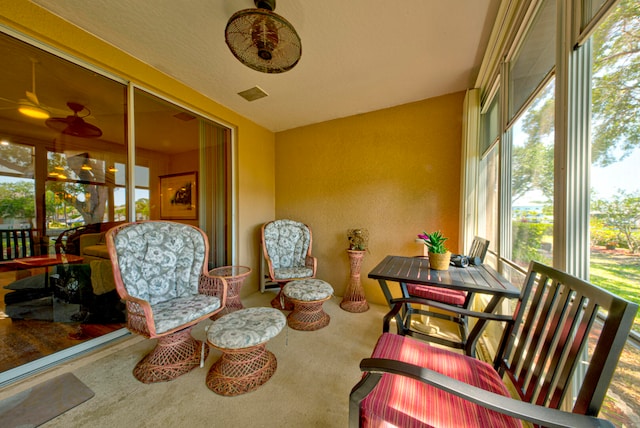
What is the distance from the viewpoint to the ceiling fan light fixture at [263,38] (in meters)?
1.30

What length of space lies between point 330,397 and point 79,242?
246 centimetres

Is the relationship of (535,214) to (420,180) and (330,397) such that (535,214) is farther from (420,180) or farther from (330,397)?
(330,397)

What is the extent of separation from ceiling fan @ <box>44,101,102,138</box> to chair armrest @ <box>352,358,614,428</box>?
2.88m

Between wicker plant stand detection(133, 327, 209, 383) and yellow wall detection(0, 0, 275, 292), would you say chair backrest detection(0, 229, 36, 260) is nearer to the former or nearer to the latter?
wicker plant stand detection(133, 327, 209, 383)

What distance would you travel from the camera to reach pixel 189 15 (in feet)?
5.07

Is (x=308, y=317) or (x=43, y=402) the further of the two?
(x=308, y=317)

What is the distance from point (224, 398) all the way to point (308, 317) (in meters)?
1.04

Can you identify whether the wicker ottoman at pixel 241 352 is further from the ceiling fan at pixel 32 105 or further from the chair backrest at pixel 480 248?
the ceiling fan at pixel 32 105

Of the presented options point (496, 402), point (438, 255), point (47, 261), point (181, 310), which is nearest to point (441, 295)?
point (438, 255)

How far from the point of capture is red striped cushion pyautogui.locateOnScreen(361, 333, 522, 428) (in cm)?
75

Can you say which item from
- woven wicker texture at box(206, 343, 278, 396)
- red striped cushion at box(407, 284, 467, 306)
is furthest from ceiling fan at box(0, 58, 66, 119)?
red striped cushion at box(407, 284, 467, 306)

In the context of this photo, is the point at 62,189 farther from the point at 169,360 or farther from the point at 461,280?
the point at 461,280

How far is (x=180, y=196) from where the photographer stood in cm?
313

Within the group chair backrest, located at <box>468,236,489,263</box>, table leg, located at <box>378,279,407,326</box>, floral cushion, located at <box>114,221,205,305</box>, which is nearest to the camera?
table leg, located at <box>378,279,407,326</box>
